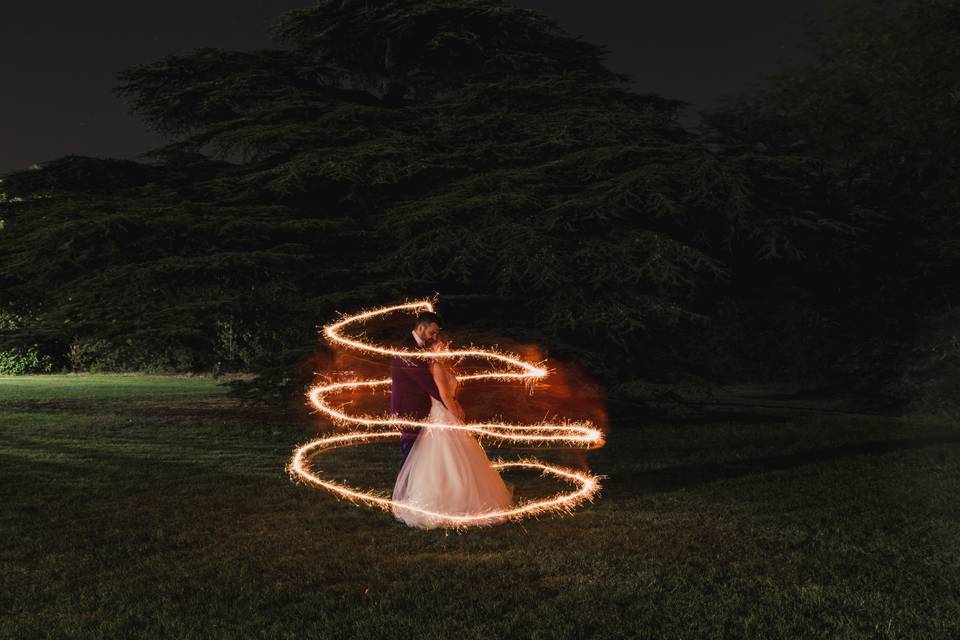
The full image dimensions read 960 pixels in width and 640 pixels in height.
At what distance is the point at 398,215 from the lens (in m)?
20.2

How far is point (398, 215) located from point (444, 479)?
1114 cm

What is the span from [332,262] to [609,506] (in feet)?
35.6

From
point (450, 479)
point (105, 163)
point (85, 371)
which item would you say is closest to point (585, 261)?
point (450, 479)

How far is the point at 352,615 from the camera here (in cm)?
673

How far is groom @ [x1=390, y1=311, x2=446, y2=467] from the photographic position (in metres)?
9.91

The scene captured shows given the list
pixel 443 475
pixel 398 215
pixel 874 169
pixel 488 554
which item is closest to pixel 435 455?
pixel 443 475

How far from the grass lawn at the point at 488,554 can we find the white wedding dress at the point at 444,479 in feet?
0.92

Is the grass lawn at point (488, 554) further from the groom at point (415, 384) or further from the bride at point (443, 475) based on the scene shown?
the groom at point (415, 384)

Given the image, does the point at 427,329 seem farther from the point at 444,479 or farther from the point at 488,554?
the point at 488,554

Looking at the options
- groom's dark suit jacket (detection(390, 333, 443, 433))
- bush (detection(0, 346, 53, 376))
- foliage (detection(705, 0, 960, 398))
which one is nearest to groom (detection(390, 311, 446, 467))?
groom's dark suit jacket (detection(390, 333, 443, 433))

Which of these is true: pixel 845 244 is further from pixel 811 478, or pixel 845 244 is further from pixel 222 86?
pixel 222 86

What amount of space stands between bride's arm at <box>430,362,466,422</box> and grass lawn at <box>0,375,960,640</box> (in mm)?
1285

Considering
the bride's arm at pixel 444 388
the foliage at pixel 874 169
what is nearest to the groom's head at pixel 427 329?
the bride's arm at pixel 444 388

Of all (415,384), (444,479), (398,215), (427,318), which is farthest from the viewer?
(398,215)
